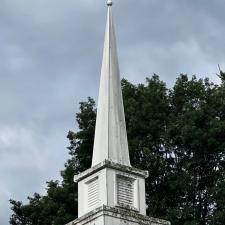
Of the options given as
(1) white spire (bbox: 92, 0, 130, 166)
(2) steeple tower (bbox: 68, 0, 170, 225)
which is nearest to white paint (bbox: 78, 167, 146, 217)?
(2) steeple tower (bbox: 68, 0, 170, 225)

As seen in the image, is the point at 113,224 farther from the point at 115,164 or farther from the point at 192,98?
the point at 192,98

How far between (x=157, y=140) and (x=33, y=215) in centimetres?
788

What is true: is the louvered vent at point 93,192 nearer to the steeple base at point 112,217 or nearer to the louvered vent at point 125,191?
the steeple base at point 112,217

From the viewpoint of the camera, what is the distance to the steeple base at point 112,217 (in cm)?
3120

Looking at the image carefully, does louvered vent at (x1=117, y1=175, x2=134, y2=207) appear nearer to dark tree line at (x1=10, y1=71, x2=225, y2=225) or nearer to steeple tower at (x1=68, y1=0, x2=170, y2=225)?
steeple tower at (x1=68, y1=0, x2=170, y2=225)

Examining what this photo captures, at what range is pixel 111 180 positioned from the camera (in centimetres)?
3194

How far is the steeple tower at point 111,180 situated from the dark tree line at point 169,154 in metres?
12.2

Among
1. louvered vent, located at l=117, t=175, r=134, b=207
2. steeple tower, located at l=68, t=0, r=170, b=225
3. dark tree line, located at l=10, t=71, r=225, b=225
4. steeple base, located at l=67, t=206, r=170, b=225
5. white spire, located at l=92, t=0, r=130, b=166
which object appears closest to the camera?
steeple base, located at l=67, t=206, r=170, b=225

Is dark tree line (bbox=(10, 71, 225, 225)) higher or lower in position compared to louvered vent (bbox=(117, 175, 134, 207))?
higher

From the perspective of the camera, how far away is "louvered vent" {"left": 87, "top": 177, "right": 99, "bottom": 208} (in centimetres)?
3219

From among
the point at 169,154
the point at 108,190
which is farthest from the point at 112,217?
the point at 169,154

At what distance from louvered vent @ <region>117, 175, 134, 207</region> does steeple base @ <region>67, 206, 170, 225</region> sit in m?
0.39

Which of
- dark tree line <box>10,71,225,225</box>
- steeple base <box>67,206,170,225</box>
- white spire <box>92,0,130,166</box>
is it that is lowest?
steeple base <box>67,206,170,225</box>

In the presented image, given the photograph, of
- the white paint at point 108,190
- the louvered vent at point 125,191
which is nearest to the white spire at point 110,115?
the white paint at point 108,190
